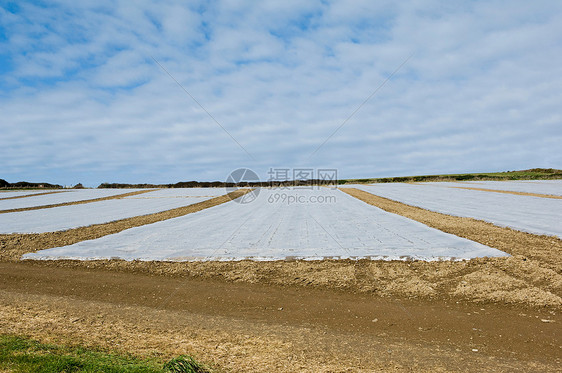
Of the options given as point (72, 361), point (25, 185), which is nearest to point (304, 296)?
point (72, 361)

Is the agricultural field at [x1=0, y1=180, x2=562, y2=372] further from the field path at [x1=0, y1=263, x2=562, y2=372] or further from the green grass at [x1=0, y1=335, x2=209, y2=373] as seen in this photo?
the green grass at [x1=0, y1=335, x2=209, y2=373]

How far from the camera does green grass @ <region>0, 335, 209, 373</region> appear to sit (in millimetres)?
5023

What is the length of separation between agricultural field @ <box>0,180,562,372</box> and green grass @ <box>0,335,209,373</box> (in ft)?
1.05

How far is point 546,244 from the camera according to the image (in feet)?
43.1

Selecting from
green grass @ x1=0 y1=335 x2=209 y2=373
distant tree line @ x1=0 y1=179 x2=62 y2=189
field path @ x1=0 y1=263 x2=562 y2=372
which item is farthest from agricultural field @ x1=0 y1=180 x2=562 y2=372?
distant tree line @ x1=0 y1=179 x2=62 y2=189

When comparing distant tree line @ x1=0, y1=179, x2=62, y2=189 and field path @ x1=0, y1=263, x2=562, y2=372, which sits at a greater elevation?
distant tree line @ x1=0, y1=179, x2=62, y2=189

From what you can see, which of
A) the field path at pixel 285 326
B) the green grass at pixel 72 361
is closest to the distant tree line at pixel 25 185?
the field path at pixel 285 326

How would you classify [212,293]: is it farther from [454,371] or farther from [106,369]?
[454,371]

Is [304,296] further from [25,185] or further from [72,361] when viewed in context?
[25,185]

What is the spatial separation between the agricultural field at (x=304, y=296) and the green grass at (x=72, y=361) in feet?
1.05

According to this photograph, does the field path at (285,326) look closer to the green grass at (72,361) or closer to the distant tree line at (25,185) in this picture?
the green grass at (72,361)

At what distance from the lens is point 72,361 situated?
5.25 meters

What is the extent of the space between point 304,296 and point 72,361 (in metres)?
5.55

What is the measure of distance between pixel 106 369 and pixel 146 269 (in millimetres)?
7294
